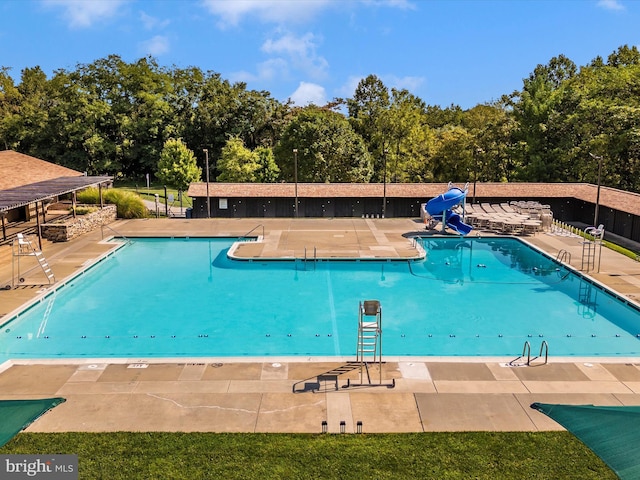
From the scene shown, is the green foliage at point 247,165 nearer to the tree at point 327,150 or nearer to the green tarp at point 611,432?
the tree at point 327,150

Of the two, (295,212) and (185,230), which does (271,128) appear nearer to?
(295,212)

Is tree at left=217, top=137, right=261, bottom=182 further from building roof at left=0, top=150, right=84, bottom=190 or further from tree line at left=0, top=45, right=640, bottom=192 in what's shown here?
building roof at left=0, top=150, right=84, bottom=190

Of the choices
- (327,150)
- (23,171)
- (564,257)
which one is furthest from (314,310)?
(327,150)

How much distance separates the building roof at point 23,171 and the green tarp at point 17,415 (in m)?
23.3

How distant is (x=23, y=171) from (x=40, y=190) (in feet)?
21.8

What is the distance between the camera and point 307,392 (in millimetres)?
13117

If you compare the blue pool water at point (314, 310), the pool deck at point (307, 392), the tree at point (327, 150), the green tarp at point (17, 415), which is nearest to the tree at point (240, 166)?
the tree at point (327, 150)

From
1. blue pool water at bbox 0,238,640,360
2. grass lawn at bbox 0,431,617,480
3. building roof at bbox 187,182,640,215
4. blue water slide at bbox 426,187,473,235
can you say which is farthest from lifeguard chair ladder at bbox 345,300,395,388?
building roof at bbox 187,182,640,215

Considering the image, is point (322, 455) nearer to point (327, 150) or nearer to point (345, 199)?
point (345, 199)

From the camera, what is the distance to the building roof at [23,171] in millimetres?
31250

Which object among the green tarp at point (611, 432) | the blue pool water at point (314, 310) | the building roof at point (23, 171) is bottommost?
the blue pool water at point (314, 310)

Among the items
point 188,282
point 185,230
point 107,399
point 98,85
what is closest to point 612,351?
point 107,399

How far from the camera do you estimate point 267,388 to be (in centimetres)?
1329

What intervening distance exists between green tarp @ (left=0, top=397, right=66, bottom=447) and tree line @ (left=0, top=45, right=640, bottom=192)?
31210 millimetres
